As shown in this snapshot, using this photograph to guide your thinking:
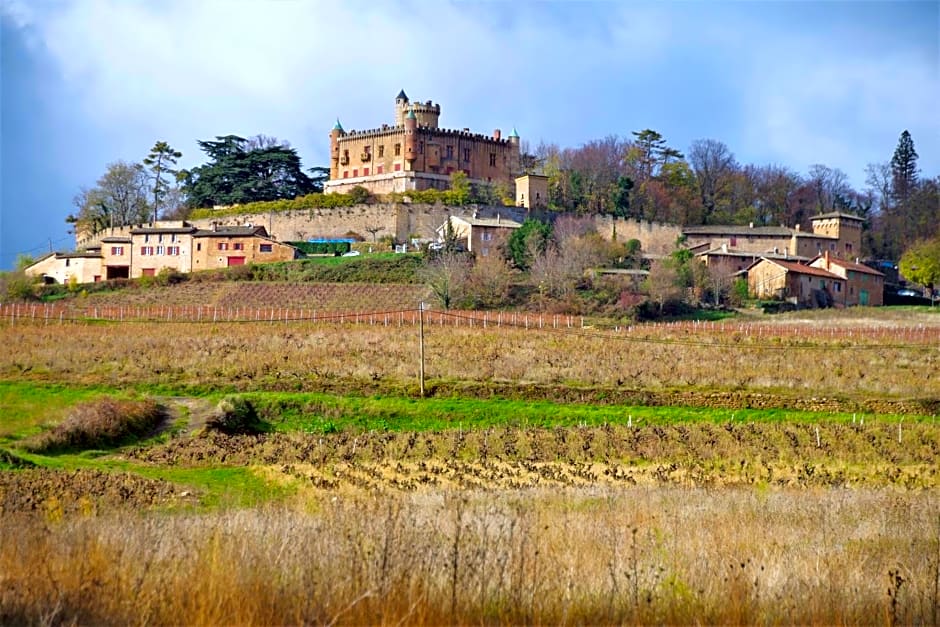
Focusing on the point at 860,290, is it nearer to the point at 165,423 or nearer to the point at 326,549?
the point at 165,423

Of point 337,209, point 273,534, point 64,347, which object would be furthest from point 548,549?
point 337,209

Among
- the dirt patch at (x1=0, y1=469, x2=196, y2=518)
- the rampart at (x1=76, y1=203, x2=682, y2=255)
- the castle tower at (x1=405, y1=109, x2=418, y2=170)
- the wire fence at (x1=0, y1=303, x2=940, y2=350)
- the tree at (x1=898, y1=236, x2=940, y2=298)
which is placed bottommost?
the dirt patch at (x1=0, y1=469, x2=196, y2=518)

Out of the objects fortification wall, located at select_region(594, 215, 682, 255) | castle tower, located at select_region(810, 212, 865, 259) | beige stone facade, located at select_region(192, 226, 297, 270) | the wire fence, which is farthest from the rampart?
castle tower, located at select_region(810, 212, 865, 259)

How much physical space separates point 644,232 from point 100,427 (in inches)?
1866

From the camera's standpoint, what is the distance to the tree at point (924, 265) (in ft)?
187

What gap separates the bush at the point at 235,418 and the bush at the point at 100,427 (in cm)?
156

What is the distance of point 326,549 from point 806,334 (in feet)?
Result: 110

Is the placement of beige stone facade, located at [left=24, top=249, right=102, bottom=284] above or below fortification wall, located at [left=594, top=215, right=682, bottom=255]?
below

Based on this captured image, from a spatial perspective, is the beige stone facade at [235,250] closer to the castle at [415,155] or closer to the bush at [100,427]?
the castle at [415,155]

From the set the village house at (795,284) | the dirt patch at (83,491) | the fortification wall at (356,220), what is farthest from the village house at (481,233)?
the dirt patch at (83,491)

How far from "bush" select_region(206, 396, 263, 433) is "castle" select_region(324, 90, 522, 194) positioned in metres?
41.3

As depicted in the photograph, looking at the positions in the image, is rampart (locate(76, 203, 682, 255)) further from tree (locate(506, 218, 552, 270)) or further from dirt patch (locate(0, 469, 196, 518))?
dirt patch (locate(0, 469, 196, 518))

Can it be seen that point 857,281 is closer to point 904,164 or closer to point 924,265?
A: point 924,265

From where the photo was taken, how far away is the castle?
66.1m
